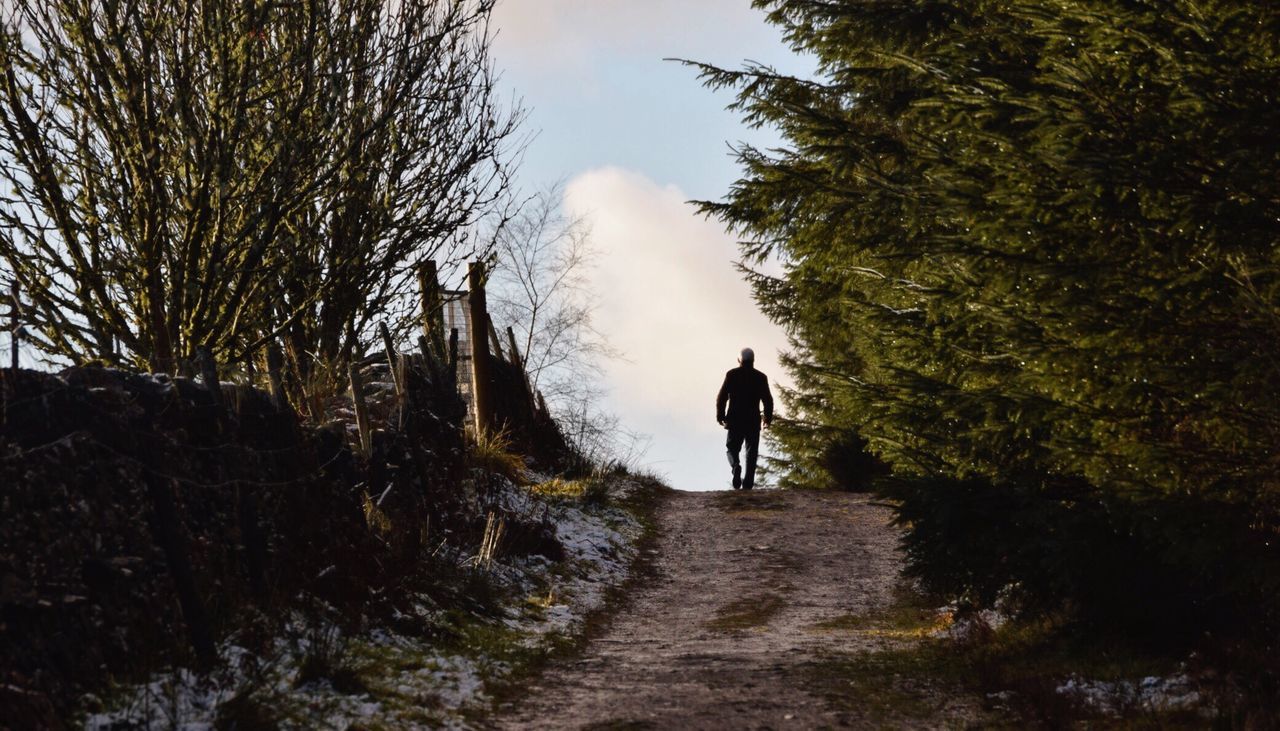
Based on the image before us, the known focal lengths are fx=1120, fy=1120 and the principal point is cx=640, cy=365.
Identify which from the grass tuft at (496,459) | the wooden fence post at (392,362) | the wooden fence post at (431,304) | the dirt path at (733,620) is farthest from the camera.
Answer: the grass tuft at (496,459)

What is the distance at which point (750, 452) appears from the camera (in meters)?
18.6

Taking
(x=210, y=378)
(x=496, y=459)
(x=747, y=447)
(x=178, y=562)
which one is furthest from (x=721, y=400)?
(x=178, y=562)

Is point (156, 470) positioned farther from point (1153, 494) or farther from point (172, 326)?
point (1153, 494)

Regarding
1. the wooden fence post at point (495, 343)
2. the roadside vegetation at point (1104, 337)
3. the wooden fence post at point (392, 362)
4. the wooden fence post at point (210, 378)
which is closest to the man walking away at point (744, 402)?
the wooden fence post at point (495, 343)

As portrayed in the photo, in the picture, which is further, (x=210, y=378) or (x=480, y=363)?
(x=480, y=363)

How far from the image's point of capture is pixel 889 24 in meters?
14.0

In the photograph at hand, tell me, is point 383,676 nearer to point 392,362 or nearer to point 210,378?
point 210,378

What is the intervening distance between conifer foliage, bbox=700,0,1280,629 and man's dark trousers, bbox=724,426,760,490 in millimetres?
8550

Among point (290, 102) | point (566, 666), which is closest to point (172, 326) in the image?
point (290, 102)

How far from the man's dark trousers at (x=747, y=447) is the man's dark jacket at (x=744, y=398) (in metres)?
0.08

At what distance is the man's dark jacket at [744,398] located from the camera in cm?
1803

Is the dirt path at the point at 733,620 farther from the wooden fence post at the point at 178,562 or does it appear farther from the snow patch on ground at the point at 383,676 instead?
the wooden fence post at the point at 178,562

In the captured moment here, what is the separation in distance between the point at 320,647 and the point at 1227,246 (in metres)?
5.87

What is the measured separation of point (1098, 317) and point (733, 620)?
4.95 metres
